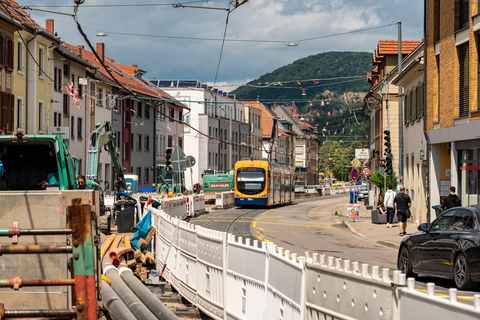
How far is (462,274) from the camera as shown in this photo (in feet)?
40.8

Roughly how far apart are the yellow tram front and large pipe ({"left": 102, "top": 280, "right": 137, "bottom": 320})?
38.6 metres

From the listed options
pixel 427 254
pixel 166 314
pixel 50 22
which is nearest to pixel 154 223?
pixel 427 254

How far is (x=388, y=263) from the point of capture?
1755 centimetres

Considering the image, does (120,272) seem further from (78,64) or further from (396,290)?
(78,64)

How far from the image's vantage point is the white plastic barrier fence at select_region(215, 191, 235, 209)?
162 ft

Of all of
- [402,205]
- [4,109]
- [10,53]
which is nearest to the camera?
[402,205]

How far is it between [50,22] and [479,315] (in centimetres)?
5228

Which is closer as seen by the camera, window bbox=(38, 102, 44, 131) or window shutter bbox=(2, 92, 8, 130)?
window shutter bbox=(2, 92, 8, 130)

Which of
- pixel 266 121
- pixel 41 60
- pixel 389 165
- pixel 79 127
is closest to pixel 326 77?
pixel 266 121

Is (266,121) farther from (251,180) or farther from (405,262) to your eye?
(405,262)

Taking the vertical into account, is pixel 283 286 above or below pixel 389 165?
below

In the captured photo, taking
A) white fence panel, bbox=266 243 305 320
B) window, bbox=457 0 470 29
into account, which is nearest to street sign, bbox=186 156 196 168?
window, bbox=457 0 470 29

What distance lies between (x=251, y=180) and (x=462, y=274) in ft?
Result: 120

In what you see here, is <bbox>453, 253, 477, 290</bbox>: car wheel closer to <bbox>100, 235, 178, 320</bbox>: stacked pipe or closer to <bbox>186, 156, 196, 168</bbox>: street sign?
<bbox>100, 235, 178, 320</bbox>: stacked pipe
